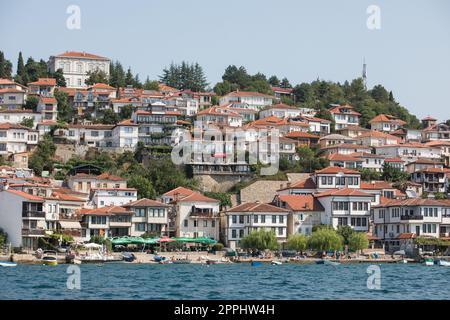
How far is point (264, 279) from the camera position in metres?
50.4

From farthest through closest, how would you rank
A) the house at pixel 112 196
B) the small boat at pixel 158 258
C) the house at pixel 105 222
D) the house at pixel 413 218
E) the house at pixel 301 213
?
the house at pixel 112 196, the house at pixel 301 213, the house at pixel 413 218, the house at pixel 105 222, the small boat at pixel 158 258

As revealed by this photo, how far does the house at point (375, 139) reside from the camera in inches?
4321

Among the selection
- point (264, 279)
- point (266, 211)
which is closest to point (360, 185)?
point (266, 211)

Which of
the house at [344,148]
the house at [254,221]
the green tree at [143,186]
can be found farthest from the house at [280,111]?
the house at [254,221]

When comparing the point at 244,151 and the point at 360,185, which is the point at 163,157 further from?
the point at 360,185

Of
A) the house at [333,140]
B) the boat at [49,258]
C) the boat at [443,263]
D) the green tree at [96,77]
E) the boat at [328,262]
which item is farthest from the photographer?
the green tree at [96,77]

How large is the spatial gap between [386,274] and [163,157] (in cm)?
3973

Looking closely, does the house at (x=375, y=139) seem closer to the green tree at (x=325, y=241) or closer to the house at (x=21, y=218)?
the green tree at (x=325, y=241)

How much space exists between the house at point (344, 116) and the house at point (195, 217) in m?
44.0

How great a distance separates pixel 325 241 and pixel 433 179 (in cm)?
2666

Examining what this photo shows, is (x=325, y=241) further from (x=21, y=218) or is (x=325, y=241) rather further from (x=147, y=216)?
(x=21, y=218)

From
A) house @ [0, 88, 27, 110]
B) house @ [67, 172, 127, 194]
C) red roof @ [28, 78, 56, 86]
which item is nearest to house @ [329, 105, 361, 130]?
red roof @ [28, 78, 56, 86]

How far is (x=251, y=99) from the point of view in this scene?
125m

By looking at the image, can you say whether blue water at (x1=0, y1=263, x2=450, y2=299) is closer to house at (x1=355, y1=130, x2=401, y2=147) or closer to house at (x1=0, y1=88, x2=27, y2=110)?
house at (x1=355, y1=130, x2=401, y2=147)
